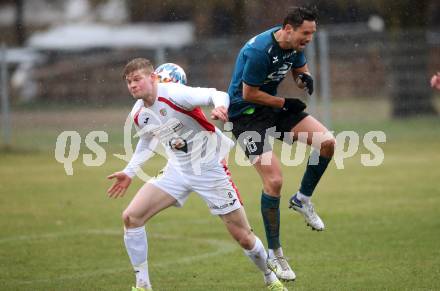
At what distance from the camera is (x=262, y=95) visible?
349 inches

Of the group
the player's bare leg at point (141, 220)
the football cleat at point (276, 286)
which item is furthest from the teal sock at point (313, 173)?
the player's bare leg at point (141, 220)

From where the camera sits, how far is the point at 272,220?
8.96 metres

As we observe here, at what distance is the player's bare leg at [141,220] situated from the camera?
8.07m

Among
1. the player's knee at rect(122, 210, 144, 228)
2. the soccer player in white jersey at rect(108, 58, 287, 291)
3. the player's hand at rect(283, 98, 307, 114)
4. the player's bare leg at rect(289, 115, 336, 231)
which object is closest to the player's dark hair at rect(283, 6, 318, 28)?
the player's hand at rect(283, 98, 307, 114)

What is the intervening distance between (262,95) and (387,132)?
16244 mm

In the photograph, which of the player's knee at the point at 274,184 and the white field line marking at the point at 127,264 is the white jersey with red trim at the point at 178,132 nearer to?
the player's knee at the point at 274,184

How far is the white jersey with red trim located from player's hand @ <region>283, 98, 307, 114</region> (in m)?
1.01

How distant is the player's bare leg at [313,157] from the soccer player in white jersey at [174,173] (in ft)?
4.45

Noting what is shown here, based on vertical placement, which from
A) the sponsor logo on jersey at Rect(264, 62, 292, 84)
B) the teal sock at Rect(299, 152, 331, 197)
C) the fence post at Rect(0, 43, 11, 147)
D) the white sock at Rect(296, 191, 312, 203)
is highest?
the sponsor logo on jersey at Rect(264, 62, 292, 84)

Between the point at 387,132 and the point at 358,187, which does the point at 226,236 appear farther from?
the point at 387,132

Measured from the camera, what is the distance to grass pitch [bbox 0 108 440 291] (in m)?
9.04

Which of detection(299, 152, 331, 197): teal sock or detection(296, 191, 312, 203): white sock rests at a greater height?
detection(299, 152, 331, 197): teal sock

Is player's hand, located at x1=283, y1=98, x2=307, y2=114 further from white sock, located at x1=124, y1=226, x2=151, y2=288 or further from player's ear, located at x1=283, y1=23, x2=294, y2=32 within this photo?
white sock, located at x1=124, y1=226, x2=151, y2=288

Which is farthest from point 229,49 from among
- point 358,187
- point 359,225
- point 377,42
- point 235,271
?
point 235,271
